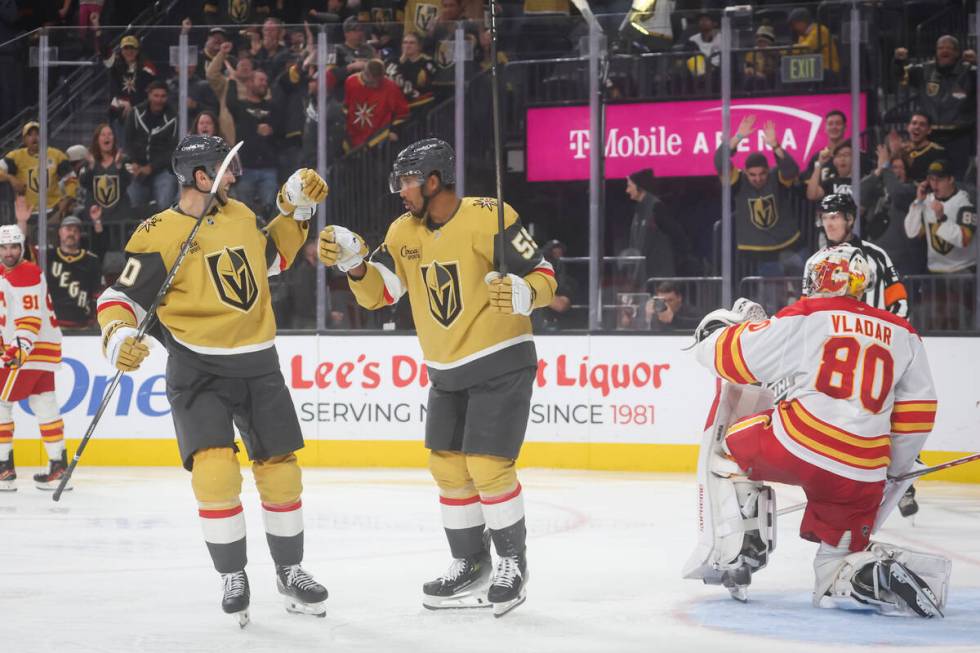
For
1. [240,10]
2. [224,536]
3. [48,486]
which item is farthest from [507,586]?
[240,10]

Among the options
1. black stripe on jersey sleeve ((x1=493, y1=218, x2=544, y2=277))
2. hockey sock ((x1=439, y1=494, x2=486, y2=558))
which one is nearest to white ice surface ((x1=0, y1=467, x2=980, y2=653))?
hockey sock ((x1=439, y1=494, x2=486, y2=558))

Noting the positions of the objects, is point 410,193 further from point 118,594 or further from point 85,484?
point 85,484

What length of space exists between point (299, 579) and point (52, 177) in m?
5.74

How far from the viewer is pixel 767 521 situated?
4.23 m

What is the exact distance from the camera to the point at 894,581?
12.8 ft

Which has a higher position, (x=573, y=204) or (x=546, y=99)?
(x=546, y=99)

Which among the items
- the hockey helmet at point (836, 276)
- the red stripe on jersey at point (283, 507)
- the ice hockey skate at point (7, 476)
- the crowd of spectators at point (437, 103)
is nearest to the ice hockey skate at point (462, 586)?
the red stripe on jersey at point (283, 507)

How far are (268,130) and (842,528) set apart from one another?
5691 mm

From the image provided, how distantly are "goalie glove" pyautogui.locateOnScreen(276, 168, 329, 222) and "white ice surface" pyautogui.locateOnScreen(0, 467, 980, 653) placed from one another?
1.25 m

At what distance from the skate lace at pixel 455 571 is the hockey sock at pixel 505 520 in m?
Result: 0.18

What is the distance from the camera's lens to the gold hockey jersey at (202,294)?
12.9 feet

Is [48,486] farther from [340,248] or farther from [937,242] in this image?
[937,242]

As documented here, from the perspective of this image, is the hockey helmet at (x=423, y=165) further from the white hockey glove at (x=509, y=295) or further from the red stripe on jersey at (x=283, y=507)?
the red stripe on jersey at (x=283, y=507)

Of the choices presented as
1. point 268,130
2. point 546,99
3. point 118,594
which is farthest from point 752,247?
point 118,594
